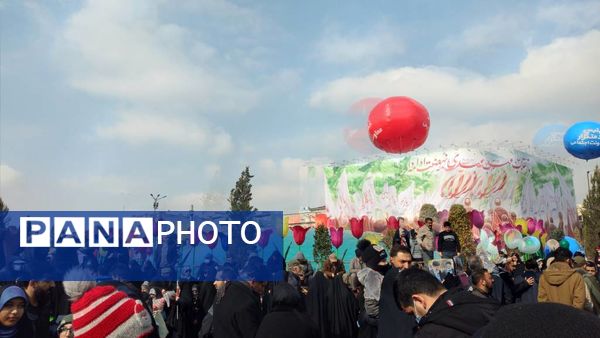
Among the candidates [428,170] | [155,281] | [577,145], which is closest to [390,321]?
[155,281]

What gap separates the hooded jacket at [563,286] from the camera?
5.66 m

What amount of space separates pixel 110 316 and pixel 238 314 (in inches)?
59.7

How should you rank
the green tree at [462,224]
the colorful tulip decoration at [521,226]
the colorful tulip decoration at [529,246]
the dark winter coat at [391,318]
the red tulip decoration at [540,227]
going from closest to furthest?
the dark winter coat at [391,318] → the colorful tulip decoration at [529,246] → the green tree at [462,224] → the colorful tulip decoration at [521,226] → the red tulip decoration at [540,227]

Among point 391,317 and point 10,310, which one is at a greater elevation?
point 10,310

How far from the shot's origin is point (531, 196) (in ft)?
144

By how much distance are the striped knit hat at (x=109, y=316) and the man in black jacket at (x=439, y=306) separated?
63.7 inches

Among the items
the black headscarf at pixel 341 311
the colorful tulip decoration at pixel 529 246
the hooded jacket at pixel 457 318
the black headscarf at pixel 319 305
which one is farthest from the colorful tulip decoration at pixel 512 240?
the hooded jacket at pixel 457 318

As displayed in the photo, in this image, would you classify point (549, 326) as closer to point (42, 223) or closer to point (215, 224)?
point (42, 223)

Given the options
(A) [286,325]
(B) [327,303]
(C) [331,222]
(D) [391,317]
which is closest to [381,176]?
(C) [331,222]

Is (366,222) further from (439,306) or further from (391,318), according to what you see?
(439,306)

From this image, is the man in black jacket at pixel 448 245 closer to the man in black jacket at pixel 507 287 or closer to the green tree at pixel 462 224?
the man in black jacket at pixel 507 287

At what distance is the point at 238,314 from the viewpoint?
4520mm

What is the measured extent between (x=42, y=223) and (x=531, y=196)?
138 feet
